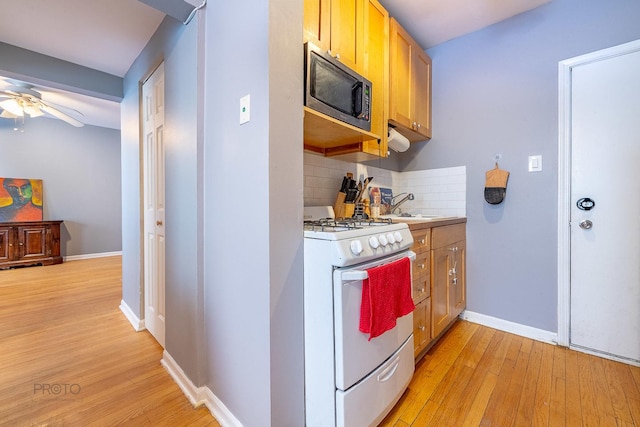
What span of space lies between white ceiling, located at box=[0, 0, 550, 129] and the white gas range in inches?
75.0

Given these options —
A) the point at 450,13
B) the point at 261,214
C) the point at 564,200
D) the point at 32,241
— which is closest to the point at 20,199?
the point at 32,241

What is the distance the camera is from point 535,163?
2.03 meters

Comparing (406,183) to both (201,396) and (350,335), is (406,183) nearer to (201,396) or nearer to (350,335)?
(350,335)

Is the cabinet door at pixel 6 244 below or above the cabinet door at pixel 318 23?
below

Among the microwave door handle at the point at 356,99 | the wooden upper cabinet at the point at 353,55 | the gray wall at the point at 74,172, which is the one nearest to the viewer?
the wooden upper cabinet at the point at 353,55

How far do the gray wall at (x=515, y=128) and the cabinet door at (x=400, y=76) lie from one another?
488mm

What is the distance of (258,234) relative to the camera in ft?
3.47

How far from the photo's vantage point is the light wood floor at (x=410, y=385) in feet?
4.23

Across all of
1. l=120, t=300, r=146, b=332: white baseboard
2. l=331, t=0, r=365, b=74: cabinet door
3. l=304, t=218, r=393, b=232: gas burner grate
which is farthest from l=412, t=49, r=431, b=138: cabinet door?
l=120, t=300, r=146, b=332: white baseboard

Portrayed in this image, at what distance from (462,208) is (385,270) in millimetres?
1614

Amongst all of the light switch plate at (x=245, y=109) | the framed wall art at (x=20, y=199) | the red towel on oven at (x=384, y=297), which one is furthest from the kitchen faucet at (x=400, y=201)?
the framed wall art at (x=20, y=199)

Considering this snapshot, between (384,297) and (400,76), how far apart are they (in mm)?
1778

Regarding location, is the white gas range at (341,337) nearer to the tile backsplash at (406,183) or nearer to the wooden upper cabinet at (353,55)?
the wooden upper cabinet at (353,55)

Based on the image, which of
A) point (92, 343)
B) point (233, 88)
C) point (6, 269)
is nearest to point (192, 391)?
point (92, 343)
